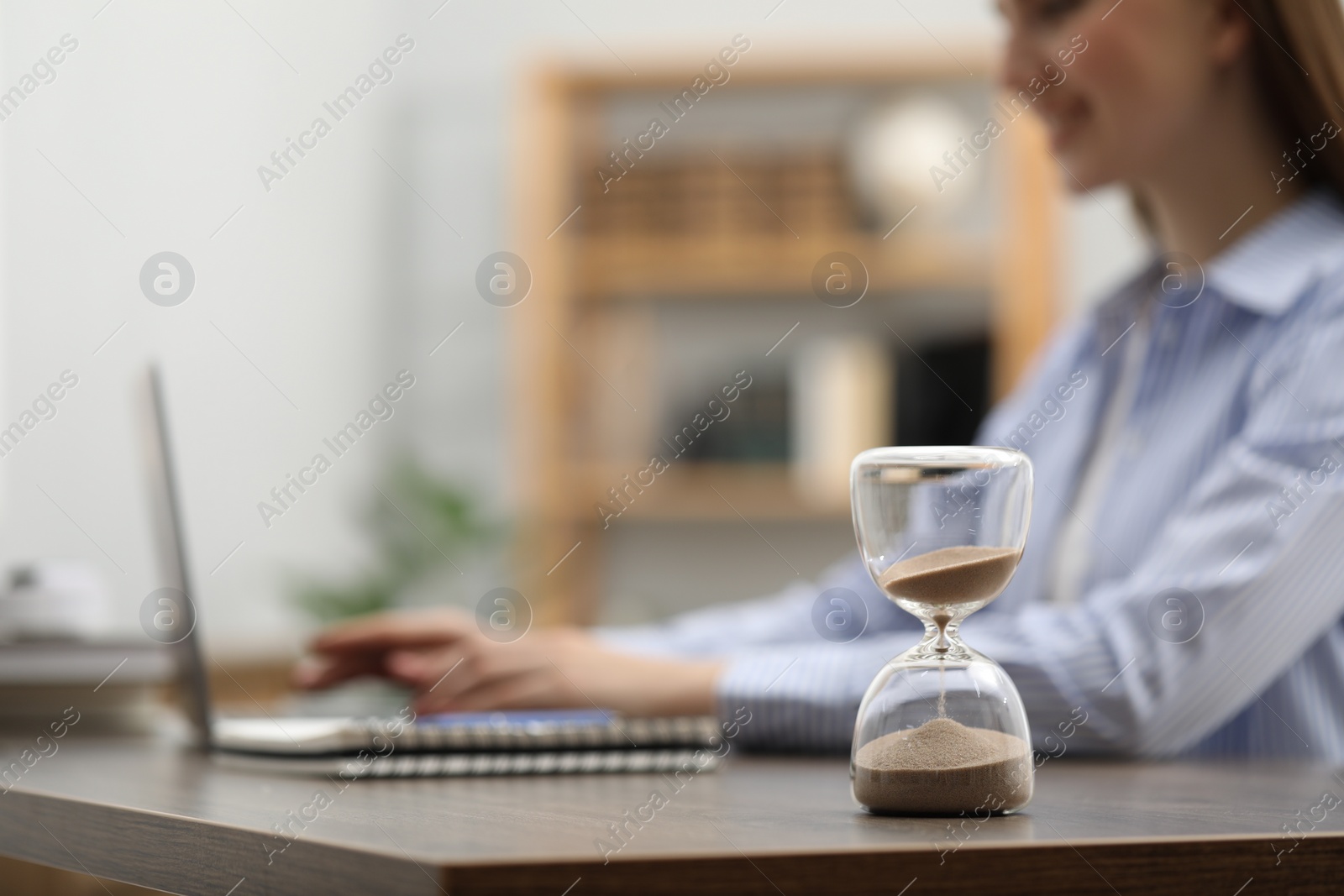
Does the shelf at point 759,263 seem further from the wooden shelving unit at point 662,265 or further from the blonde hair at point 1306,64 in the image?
the blonde hair at point 1306,64

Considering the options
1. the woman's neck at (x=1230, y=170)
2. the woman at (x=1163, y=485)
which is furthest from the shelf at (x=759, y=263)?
the woman's neck at (x=1230, y=170)

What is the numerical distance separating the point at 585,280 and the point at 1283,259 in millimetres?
2437

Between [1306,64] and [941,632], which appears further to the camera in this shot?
[1306,64]

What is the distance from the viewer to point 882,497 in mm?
650

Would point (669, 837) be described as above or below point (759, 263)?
below

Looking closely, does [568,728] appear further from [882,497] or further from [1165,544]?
[1165,544]

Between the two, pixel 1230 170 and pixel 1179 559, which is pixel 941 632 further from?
pixel 1230 170

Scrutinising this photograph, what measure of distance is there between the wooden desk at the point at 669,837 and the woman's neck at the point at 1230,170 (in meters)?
0.73

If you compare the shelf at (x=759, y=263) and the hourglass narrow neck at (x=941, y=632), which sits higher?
the shelf at (x=759, y=263)

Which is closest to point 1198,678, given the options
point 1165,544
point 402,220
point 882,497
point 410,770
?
point 1165,544

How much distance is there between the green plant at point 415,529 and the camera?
311 centimetres

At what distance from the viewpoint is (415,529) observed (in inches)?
125

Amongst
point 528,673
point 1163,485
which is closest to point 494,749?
point 528,673

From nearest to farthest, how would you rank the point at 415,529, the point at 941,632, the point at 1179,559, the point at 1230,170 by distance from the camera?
the point at 941,632 < the point at 1179,559 < the point at 1230,170 < the point at 415,529
